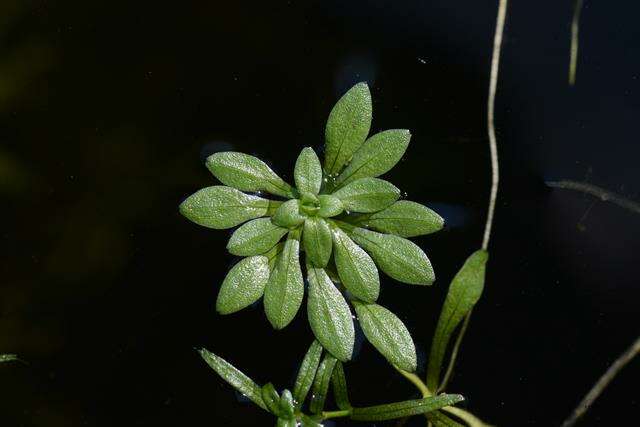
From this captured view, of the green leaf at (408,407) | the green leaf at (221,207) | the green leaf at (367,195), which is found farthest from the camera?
the green leaf at (408,407)

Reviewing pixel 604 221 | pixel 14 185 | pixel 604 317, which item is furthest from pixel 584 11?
pixel 14 185

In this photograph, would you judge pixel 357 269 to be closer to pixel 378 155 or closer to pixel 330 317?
pixel 330 317

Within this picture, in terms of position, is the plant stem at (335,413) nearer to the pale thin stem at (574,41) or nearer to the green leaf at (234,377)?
the green leaf at (234,377)

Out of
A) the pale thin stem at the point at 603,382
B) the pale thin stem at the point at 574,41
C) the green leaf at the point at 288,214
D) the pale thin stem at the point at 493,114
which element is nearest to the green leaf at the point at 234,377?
the green leaf at the point at 288,214

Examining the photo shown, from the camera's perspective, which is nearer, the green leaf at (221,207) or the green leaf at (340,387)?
the green leaf at (221,207)

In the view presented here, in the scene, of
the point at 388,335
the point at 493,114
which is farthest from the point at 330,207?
the point at 493,114

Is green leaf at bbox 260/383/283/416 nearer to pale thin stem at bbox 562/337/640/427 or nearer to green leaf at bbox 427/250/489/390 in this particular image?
green leaf at bbox 427/250/489/390
